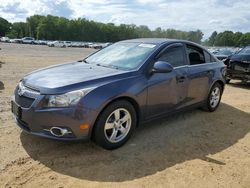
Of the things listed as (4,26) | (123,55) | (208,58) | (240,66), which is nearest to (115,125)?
(123,55)

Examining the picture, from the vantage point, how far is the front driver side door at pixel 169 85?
5.08 metres

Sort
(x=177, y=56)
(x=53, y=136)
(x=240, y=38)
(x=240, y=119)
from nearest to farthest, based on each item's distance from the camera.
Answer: (x=53, y=136)
(x=177, y=56)
(x=240, y=119)
(x=240, y=38)

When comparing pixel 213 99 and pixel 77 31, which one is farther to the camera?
pixel 77 31

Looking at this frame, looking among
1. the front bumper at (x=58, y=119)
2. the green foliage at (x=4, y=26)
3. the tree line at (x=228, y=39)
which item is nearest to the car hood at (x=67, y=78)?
the front bumper at (x=58, y=119)

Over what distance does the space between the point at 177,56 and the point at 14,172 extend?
137 inches

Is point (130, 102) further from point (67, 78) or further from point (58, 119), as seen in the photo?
point (58, 119)

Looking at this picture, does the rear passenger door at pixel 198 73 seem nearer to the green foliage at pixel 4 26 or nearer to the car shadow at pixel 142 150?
the car shadow at pixel 142 150

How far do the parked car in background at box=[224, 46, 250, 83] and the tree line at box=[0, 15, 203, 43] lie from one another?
10020 cm

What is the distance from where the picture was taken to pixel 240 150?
4961 millimetres

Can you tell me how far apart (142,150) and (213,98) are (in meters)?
3.01

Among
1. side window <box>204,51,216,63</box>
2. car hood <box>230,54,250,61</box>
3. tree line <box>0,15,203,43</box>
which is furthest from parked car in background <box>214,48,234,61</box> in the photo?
tree line <box>0,15,203,43</box>

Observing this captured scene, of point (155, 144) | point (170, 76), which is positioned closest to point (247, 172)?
point (155, 144)

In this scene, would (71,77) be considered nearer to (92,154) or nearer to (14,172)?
(92,154)

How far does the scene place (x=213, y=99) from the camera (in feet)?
23.0
